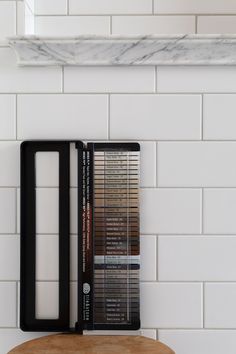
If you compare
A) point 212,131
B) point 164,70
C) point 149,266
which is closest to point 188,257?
point 149,266

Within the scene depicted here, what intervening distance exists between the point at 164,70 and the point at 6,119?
0.32 metres

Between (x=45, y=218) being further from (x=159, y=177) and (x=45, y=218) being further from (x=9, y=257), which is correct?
(x=159, y=177)

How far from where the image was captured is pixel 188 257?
1045mm

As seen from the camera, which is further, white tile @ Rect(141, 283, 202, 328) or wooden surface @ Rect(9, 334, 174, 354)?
white tile @ Rect(141, 283, 202, 328)

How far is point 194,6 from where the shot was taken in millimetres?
1103

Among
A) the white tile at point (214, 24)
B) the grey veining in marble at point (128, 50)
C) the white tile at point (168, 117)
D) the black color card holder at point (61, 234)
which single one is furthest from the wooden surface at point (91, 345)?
the white tile at point (214, 24)

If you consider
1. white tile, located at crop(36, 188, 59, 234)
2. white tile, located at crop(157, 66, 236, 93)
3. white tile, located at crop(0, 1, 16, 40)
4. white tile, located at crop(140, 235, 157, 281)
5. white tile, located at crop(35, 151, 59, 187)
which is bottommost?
white tile, located at crop(140, 235, 157, 281)

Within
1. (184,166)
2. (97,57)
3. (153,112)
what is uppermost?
(97,57)

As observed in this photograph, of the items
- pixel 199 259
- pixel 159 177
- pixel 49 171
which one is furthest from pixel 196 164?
pixel 49 171

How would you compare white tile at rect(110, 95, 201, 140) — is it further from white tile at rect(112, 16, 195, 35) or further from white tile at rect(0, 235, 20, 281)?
white tile at rect(0, 235, 20, 281)

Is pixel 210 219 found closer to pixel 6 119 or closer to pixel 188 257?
pixel 188 257

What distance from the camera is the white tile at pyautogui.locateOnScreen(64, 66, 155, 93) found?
1.05 metres

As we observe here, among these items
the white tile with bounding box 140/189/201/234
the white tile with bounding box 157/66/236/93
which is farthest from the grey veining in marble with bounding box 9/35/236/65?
the white tile with bounding box 140/189/201/234

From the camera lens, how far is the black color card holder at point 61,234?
1.03 m
